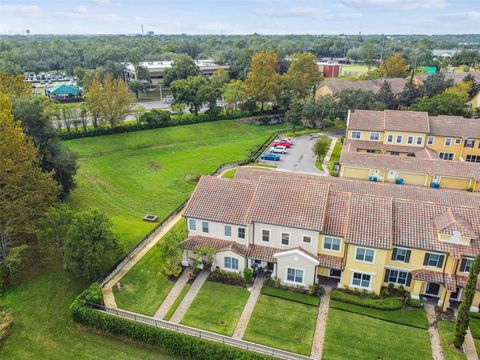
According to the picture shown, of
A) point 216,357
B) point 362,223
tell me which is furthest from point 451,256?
point 216,357

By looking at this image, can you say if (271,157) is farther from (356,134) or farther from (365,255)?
(365,255)

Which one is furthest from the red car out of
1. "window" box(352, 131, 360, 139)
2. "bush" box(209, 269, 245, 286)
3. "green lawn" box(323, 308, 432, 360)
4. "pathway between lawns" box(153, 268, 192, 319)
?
"green lawn" box(323, 308, 432, 360)

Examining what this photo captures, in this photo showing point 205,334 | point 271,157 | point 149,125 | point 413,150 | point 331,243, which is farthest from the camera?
point 149,125

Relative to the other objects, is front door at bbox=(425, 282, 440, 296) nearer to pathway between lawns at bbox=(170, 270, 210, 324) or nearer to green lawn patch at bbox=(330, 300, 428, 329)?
green lawn patch at bbox=(330, 300, 428, 329)

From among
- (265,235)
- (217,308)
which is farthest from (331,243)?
(217,308)

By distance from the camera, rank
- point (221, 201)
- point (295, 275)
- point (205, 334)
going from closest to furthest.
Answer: point (205, 334) → point (295, 275) → point (221, 201)
